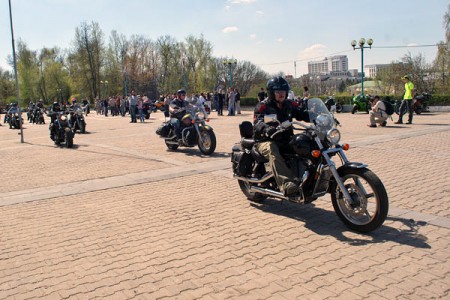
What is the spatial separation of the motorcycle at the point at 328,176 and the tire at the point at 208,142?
507cm

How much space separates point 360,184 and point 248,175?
184 cm

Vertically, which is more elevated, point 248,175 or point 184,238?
point 248,175

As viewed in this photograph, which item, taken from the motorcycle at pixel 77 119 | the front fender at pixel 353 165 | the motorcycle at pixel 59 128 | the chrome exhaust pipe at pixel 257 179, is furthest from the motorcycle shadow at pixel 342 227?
the motorcycle at pixel 77 119

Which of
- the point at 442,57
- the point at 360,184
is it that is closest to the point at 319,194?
the point at 360,184

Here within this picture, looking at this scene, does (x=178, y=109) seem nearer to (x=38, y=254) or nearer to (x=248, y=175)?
(x=248, y=175)

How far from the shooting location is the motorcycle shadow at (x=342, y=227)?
4454 mm

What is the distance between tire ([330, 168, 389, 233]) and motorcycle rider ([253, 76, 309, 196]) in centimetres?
57

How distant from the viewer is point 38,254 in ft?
14.8

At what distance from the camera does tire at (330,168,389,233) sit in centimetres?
440

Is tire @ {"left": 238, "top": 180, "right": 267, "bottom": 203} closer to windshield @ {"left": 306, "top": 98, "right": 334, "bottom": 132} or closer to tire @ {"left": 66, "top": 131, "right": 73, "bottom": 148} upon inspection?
windshield @ {"left": 306, "top": 98, "right": 334, "bottom": 132}

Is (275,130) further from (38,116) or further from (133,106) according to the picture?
(38,116)

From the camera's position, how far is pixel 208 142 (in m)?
10.8

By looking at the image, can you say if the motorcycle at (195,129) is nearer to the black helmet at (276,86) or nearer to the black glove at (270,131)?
the black helmet at (276,86)

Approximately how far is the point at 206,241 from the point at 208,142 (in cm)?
626
